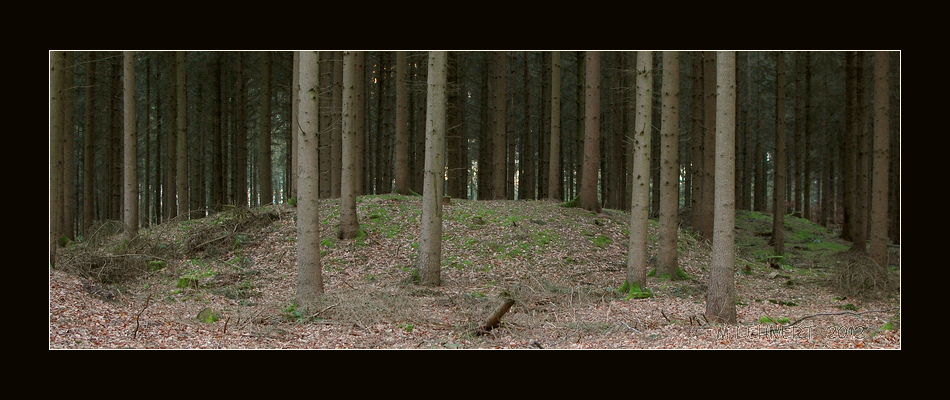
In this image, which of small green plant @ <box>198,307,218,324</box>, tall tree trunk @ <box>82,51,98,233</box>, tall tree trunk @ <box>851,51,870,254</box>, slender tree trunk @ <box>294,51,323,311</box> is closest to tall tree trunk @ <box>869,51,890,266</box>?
tall tree trunk @ <box>851,51,870,254</box>

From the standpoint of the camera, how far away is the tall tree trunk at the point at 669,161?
442 inches

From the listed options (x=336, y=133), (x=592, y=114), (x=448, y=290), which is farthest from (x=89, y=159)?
(x=592, y=114)

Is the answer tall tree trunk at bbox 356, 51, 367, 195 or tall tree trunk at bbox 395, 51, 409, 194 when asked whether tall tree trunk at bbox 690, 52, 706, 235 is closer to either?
tall tree trunk at bbox 395, 51, 409, 194

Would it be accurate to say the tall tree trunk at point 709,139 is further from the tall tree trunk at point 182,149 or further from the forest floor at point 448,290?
the tall tree trunk at point 182,149

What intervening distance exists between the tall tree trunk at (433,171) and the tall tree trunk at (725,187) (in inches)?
188

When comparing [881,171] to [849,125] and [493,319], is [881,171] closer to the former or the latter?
[849,125]

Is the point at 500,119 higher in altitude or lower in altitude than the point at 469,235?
higher

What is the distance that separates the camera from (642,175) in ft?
34.6

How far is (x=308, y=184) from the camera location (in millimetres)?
9359

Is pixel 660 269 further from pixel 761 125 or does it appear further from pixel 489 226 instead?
pixel 761 125

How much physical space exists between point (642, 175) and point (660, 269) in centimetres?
265

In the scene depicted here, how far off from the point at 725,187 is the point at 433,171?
17.1ft

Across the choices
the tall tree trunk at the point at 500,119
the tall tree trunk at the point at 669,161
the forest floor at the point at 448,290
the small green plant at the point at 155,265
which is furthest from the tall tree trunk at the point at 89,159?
the tall tree trunk at the point at 669,161

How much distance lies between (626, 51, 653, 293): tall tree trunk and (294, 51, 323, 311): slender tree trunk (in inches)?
212
